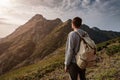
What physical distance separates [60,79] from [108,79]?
5466 mm

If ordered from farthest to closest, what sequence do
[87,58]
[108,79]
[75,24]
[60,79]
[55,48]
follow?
[55,48] < [60,79] < [108,79] < [75,24] < [87,58]

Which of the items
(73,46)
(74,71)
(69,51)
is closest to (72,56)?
(69,51)

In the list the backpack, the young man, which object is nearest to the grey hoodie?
the young man

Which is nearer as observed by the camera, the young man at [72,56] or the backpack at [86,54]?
the backpack at [86,54]

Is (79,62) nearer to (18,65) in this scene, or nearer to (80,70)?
(80,70)

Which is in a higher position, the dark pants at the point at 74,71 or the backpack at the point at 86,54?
the backpack at the point at 86,54

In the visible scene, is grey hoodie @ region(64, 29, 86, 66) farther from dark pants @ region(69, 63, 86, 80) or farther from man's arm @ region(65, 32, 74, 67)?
dark pants @ region(69, 63, 86, 80)

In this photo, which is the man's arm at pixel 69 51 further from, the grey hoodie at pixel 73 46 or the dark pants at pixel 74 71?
the dark pants at pixel 74 71

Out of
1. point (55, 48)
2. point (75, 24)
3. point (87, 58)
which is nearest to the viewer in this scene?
point (87, 58)

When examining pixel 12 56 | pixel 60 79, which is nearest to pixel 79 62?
pixel 60 79

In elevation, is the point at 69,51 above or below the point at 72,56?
above

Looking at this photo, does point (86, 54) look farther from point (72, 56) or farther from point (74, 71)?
point (74, 71)

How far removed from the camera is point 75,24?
8789 mm

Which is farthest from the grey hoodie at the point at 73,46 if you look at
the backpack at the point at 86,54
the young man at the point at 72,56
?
the backpack at the point at 86,54
